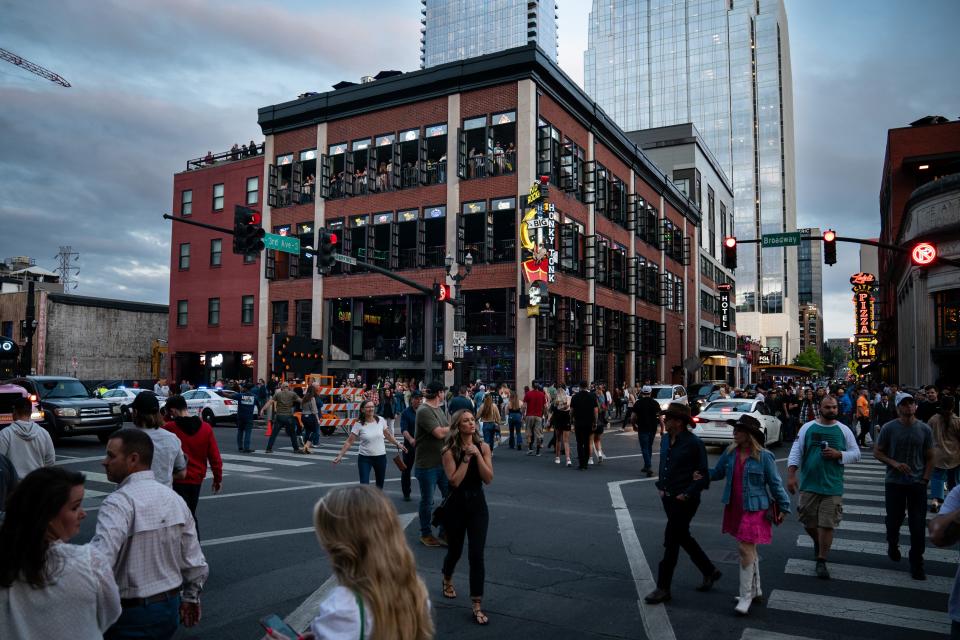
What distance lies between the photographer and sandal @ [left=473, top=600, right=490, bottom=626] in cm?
596

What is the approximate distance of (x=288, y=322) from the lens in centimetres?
4200

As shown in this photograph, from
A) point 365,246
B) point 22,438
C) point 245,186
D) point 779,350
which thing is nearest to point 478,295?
point 365,246

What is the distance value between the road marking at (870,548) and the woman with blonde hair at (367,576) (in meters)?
7.92

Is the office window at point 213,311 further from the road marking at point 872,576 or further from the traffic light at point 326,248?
the road marking at point 872,576

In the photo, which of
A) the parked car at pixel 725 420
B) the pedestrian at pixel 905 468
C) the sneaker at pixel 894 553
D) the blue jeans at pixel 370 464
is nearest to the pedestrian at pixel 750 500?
the pedestrian at pixel 905 468

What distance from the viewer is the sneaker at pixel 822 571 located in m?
7.45

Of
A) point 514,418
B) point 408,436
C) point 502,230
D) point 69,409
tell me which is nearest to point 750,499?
point 408,436

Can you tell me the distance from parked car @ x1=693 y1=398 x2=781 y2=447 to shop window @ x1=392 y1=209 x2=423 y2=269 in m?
20.8

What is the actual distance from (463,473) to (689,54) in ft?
498

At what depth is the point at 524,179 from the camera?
3375 cm

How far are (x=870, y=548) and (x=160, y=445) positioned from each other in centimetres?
854

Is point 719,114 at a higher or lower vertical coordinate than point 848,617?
higher

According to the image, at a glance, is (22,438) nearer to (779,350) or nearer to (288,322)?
(288,322)

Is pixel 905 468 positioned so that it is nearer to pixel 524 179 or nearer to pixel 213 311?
pixel 524 179
